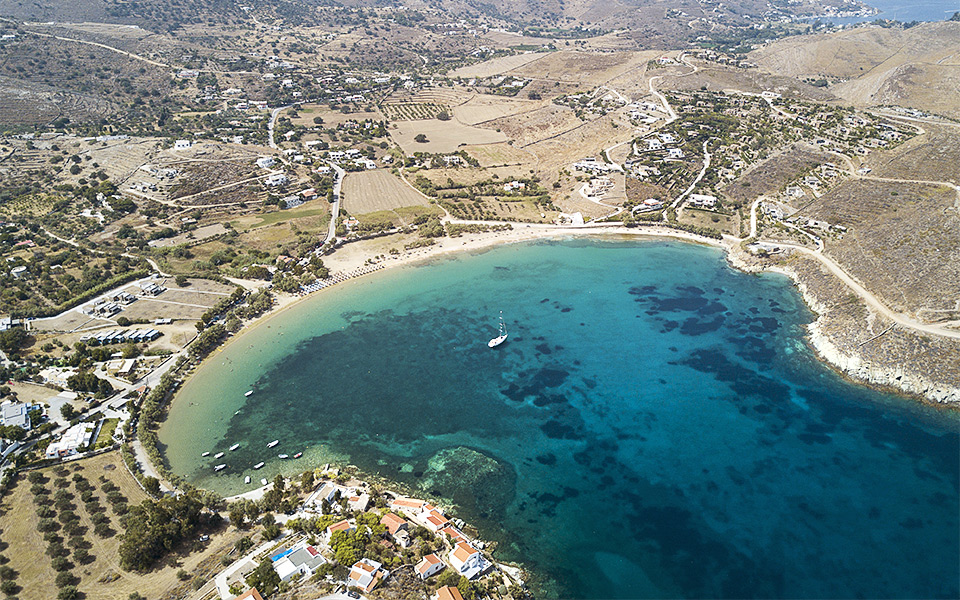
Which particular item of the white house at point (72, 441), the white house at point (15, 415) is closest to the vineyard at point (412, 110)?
the white house at point (15, 415)

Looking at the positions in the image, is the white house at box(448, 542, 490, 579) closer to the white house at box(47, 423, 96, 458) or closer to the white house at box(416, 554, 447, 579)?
the white house at box(416, 554, 447, 579)

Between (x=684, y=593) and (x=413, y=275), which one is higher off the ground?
(x=413, y=275)

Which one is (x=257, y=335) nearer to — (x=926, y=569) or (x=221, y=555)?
(x=221, y=555)

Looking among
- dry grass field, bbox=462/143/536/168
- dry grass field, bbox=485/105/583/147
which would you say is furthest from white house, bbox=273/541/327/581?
dry grass field, bbox=485/105/583/147

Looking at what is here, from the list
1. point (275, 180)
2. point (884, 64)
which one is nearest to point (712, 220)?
point (275, 180)

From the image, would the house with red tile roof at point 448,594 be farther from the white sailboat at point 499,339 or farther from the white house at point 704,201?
the white house at point 704,201

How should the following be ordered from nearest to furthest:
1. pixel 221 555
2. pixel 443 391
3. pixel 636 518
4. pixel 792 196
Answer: pixel 221 555 → pixel 636 518 → pixel 443 391 → pixel 792 196

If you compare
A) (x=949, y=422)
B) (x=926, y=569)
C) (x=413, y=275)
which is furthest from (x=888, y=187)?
(x=413, y=275)

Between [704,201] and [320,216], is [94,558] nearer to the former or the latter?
[320,216]
